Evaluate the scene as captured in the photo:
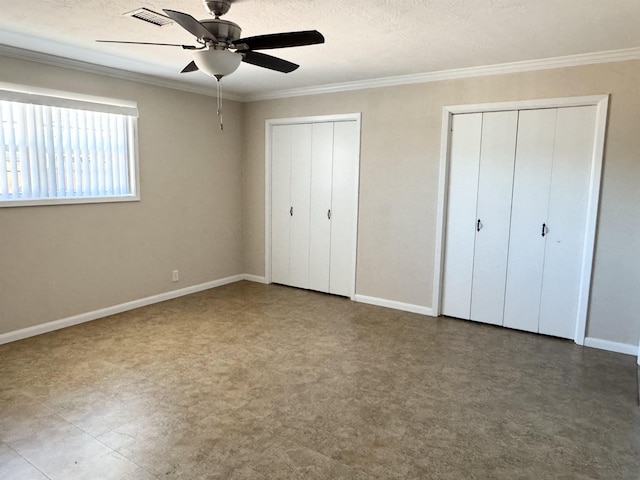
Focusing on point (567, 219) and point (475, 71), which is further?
point (475, 71)

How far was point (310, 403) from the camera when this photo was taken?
2893mm

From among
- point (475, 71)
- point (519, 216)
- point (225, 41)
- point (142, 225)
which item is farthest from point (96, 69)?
point (519, 216)

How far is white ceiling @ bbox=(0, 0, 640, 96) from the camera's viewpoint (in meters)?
2.64

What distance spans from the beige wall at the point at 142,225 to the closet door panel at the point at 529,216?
3.49 metres

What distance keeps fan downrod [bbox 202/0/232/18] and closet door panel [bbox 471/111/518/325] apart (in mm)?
2740

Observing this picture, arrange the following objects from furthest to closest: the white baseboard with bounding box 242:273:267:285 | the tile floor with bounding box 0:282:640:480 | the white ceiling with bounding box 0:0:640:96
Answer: the white baseboard with bounding box 242:273:267:285 < the white ceiling with bounding box 0:0:640:96 < the tile floor with bounding box 0:282:640:480

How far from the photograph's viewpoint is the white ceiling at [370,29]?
264 centimetres

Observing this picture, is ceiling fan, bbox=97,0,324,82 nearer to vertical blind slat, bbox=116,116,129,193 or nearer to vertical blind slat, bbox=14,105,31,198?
vertical blind slat, bbox=14,105,31,198

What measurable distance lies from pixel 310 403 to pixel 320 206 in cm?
299

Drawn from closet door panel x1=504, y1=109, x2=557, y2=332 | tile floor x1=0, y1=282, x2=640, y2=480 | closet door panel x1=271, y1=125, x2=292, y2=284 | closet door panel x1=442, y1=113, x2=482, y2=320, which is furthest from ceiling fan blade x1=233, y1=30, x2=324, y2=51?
closet door panel x1=271, y1=125, x2=292, y2=284

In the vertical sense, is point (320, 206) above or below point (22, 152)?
below

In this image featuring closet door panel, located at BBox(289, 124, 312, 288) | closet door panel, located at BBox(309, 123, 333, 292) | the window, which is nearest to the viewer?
the window

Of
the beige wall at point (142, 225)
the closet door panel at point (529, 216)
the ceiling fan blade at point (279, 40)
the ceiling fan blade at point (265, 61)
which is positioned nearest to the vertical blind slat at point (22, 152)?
the beige wall at point (142, 225)

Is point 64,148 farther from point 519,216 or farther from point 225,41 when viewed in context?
point 519,216
